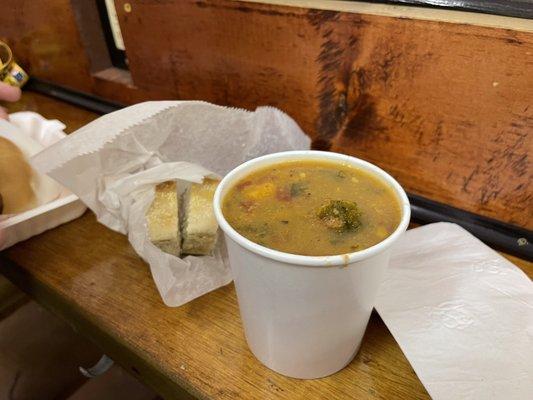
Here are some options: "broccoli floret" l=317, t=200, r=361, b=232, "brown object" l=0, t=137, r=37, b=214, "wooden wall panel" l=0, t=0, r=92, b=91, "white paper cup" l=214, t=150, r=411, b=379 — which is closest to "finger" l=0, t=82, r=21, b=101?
"brown object" l=0, t=137, r=37, b=214

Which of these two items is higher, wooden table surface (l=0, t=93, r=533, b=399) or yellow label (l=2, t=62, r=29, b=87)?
yellow label (l=2, t=62, r=29, b=87)

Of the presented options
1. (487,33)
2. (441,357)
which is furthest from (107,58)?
(441,357)

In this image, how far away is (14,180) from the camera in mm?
994

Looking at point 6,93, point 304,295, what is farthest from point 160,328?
point 6,93

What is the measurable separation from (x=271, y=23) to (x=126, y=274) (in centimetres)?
64

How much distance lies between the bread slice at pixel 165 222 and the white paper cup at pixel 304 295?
7.4 inches

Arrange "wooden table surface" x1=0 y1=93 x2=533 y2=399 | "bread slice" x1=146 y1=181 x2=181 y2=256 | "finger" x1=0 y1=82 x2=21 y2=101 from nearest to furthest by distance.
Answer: "wooden table surface" x1=0 y1=93 x2=533 y2=399, "bread slice" x1=146 y1=181 x2=181 y2=256, "finger" x1=0 y1=82 x2=21 y2=101

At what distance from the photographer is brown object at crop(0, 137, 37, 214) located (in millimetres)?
973

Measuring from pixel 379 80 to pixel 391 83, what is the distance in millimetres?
27

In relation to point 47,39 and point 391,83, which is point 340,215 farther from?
point 47,39

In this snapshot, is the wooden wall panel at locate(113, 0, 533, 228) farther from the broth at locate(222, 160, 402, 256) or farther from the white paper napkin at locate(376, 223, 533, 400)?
the broth at locate(222, 160, 402, 256)

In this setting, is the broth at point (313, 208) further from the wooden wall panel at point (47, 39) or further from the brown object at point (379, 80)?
the wooden wall panel at point (47, 39)

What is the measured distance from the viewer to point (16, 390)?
1141mm

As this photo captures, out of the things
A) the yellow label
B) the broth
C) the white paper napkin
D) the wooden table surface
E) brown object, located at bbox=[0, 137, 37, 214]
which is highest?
the broth
